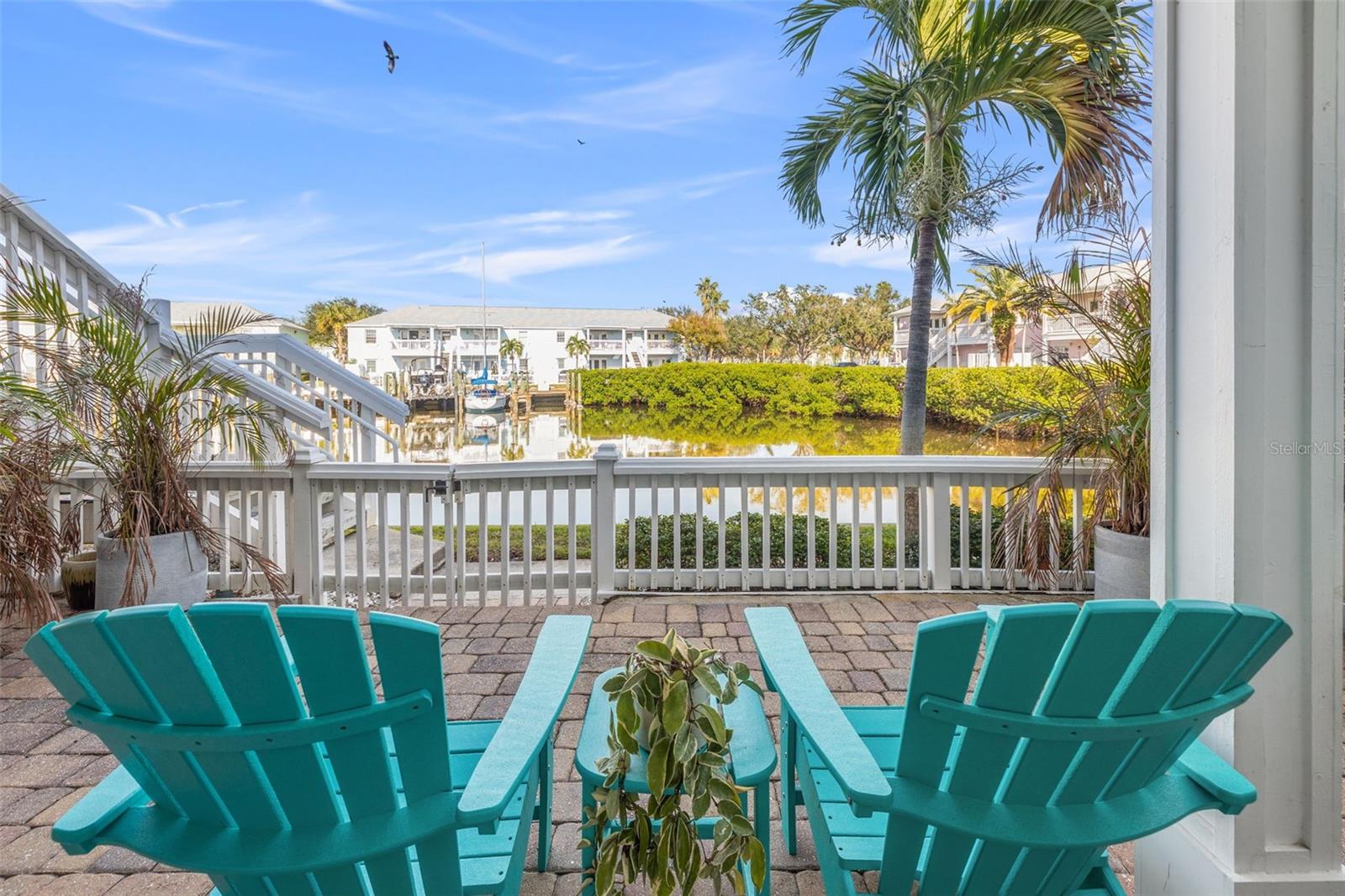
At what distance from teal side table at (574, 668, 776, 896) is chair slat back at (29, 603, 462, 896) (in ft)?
1.02

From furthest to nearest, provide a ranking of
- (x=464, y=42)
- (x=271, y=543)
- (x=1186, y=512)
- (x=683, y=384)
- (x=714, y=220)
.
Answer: (x=714, y=220) < (x=683, y=384) < (x=464, y=42) < (x=271, y=543) < (x=1186, y=512)

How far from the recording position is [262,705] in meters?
0.94

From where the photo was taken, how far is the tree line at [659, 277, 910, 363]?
29.3m

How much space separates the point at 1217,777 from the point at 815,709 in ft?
2.11

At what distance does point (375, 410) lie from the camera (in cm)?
526

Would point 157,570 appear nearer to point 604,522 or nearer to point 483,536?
point 483,536

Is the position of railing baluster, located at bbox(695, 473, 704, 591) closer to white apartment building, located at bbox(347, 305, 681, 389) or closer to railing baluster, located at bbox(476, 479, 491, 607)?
railing baluster, located at bbox(476, 479, 491, 607)

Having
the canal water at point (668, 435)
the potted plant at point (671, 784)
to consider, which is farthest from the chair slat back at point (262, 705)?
the canal water at point (668, 435)

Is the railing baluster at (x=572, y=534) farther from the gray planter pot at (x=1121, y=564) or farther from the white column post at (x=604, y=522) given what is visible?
the gray planter pot at (x=1121, y=564)

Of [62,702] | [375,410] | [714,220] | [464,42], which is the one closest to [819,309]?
[714,220]

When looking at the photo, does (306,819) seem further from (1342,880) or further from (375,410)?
(375,410)

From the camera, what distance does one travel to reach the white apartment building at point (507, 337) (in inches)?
1316

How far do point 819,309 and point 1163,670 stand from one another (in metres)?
30.1

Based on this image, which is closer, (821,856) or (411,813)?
(411,813)
